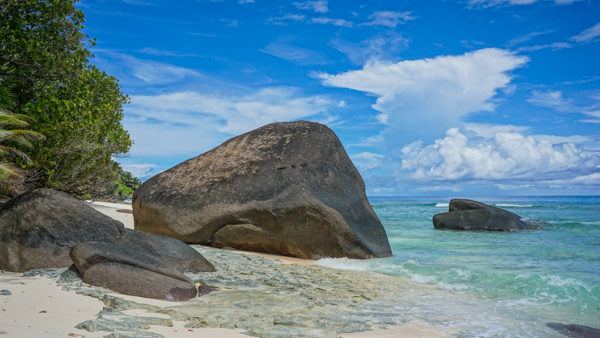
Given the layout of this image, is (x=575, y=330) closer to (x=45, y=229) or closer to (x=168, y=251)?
(x=168, y=251)

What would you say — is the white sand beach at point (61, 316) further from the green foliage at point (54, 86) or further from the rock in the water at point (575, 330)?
the green foliage at point (54, 86)

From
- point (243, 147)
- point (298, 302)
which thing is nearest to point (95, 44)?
point (243, 147)

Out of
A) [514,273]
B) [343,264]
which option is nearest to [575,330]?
[514,273]

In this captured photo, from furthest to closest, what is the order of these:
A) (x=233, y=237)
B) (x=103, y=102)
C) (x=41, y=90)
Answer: (x=103, y=102) → (x=41, y=90) → (x=233, y=237)

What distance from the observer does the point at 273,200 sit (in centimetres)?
1277

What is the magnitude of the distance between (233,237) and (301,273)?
358 centimetres

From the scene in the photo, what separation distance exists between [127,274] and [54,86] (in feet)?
34.4

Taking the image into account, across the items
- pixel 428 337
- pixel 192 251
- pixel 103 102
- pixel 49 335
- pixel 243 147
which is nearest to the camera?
pixel 49 335

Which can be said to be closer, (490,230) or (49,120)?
(49,120)

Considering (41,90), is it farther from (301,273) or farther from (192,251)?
(301,273)

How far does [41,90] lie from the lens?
15.4 meters

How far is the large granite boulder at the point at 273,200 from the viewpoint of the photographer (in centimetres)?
1262

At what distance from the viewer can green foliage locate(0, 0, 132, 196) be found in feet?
46.8

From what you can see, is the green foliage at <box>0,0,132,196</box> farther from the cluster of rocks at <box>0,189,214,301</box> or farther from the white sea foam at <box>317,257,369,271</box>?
the white sea foam at <box>317,257,369,271</box>
